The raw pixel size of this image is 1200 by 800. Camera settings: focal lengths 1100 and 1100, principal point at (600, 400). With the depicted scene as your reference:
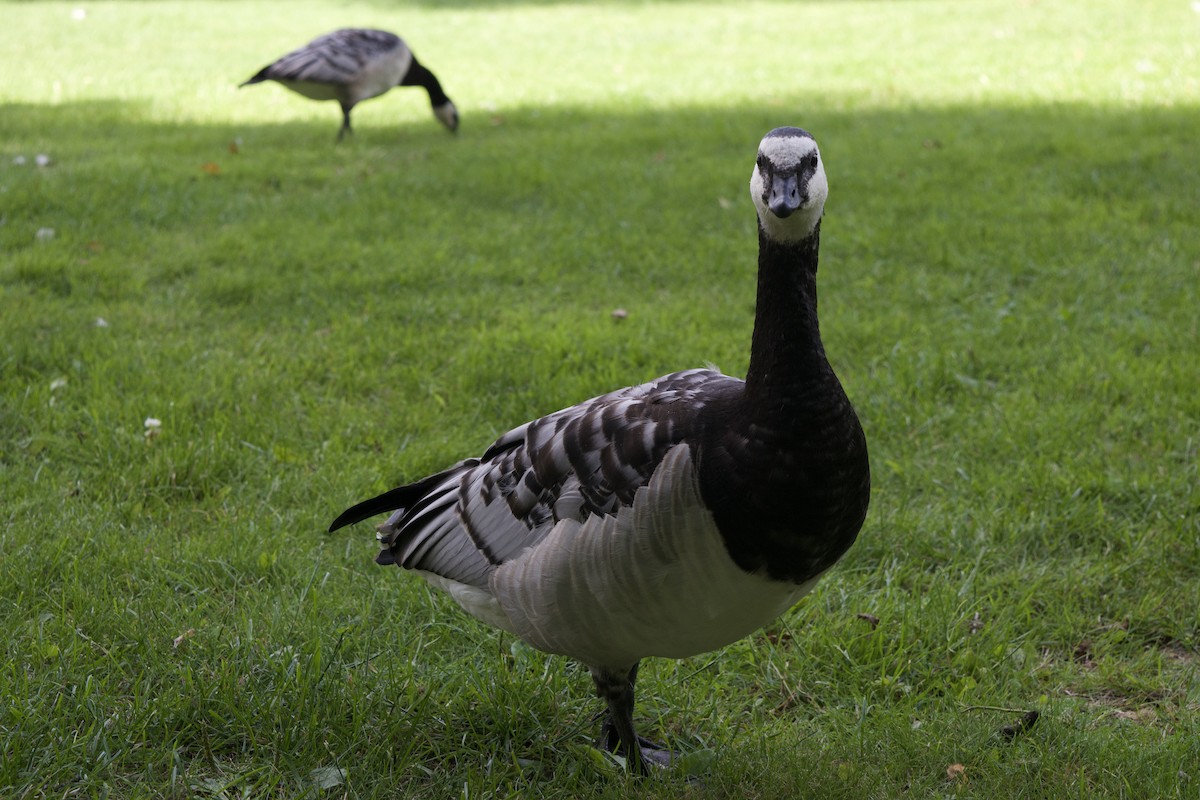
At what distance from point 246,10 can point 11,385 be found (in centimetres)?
1706

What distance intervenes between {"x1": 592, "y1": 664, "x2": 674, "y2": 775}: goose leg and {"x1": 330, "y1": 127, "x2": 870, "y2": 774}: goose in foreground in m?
0.01

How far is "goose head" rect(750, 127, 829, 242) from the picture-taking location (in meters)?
2.34

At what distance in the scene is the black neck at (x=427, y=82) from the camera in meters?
9.72

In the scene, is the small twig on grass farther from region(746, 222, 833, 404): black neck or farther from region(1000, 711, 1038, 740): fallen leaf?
region(746, 222, 833, 404): black neck

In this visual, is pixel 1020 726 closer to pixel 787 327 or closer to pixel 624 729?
pixel 624 729

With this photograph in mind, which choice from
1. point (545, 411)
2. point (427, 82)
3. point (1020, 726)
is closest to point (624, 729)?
point (1020, 726)

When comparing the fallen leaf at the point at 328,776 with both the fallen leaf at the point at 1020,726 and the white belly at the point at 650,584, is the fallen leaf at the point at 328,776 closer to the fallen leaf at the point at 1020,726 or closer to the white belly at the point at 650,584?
the white belly at the point at 650,584

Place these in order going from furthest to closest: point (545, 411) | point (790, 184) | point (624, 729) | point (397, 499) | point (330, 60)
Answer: point (330, 60) → point (545, 411) → point (397, 499) → point (624, 729) → point (790, 184)

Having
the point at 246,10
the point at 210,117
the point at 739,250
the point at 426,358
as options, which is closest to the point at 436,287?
the point at 426,358

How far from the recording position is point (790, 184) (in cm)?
235

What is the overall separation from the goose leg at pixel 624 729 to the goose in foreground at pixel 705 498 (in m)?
0.01

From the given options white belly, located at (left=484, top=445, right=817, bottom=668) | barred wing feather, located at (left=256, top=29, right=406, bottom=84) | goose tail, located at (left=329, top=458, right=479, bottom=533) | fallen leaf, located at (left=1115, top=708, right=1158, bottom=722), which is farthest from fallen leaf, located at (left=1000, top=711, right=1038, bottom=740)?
barred wing feather, located at (left=256, top=29, right=406, bottom=84)

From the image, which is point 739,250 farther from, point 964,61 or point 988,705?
point 964,61

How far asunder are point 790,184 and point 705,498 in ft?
2.29
